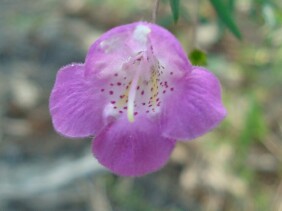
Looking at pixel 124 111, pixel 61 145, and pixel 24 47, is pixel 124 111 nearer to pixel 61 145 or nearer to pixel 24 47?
pixel 61 145

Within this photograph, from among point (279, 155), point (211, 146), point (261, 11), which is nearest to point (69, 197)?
point (211, 146)

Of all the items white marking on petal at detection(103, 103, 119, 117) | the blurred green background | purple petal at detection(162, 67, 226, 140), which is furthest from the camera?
the blurred green background

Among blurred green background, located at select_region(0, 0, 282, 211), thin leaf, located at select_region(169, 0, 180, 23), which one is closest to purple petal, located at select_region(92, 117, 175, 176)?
thin leaf, located at select_region(169, 0, 180, 23)

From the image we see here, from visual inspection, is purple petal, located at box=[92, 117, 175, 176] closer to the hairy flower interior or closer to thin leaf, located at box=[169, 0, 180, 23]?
the hairy flower interior

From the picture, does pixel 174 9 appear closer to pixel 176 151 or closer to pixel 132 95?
pixel 132 95

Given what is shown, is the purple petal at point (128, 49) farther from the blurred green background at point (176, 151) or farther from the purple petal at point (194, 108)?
the blurred green background at point (176, 151)

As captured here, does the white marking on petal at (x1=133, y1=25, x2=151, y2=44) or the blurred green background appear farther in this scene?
the blurred green background

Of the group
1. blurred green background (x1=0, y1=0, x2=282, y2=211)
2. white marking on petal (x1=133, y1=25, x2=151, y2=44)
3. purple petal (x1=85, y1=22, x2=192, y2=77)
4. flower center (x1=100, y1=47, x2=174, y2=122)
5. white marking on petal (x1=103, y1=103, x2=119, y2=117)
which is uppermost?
white marking on petal (x1=133, y1=25, x2=151, y2=44)

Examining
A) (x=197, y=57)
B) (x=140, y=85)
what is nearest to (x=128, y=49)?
(x=140, y=85)
